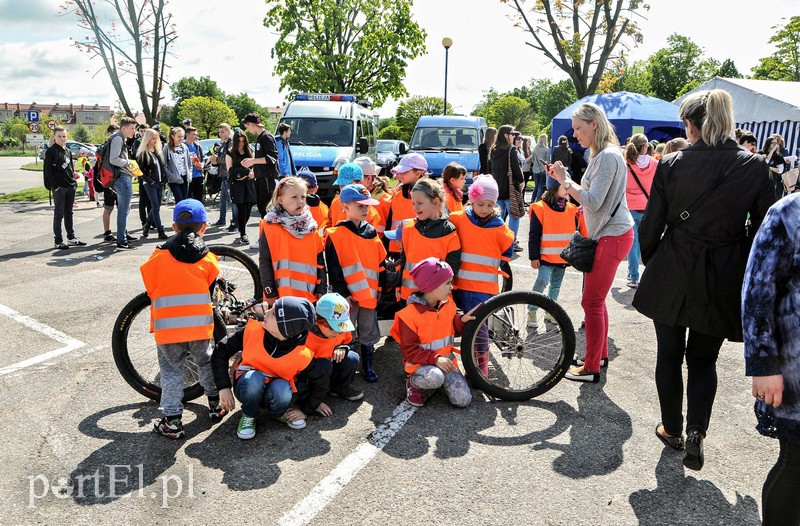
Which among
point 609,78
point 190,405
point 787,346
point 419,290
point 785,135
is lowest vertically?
point 190,405

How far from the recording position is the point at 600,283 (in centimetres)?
414

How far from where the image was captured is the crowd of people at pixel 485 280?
7.18 feet

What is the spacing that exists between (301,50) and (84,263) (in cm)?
2378

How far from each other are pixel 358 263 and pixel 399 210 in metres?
1.30

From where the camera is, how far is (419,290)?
4.06m

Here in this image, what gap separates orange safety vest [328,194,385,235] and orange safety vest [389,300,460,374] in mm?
1494

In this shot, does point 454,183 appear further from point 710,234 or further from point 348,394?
point 710,234

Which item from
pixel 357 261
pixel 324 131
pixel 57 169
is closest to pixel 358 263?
pixel 357 261

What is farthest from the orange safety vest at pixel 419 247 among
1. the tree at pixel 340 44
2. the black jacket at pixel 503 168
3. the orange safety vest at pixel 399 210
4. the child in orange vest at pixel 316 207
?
the tree at pixel 340 44

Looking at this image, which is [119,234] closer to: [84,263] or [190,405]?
[84,263]

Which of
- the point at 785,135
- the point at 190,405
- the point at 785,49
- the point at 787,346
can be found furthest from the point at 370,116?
the point at 785,49

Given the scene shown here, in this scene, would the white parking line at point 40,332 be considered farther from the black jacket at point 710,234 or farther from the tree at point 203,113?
the tree at point 203,113

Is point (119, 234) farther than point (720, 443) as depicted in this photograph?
Yes

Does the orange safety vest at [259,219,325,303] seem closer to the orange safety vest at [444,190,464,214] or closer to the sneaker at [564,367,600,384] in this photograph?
the orange safety vest at [444,190,464,214]
